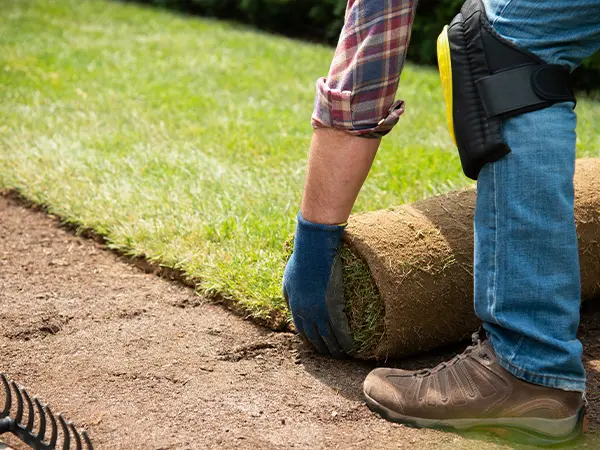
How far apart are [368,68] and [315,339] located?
83cm

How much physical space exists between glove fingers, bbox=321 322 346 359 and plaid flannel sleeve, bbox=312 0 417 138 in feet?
2.00

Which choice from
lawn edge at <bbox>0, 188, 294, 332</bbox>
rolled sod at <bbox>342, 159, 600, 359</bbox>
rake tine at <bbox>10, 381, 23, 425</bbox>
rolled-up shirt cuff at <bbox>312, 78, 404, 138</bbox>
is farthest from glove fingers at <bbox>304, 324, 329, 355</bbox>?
rake tine at <bbox>10, 381, 23, 425</bbox>

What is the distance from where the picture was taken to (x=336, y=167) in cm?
223

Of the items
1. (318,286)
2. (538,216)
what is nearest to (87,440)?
(318,286)

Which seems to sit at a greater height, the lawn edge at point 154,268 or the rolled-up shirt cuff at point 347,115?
the rolled-up shirt cuff at point 347,115

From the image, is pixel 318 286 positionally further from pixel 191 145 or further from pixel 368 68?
pixel 191 145

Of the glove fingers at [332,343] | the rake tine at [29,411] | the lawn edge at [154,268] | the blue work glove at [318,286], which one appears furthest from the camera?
the lawn edge at [154,268]

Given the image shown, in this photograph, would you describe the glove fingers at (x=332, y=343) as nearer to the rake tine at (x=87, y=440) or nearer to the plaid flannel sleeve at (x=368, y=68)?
the plaid flannel sleeve at (x=368, y=68)

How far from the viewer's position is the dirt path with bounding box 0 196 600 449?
6.75 feet

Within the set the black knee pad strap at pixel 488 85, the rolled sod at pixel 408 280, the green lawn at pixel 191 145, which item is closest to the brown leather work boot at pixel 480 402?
the rolled sod at pixel 408 280

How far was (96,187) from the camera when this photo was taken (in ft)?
12.8

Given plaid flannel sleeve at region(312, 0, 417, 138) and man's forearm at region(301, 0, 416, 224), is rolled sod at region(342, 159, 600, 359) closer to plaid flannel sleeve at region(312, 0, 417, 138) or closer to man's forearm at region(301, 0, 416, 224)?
man's forearm at region(301, 0, 416, 224)

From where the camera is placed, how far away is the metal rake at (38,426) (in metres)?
1.87

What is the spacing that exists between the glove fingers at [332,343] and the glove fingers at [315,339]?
0.02m
